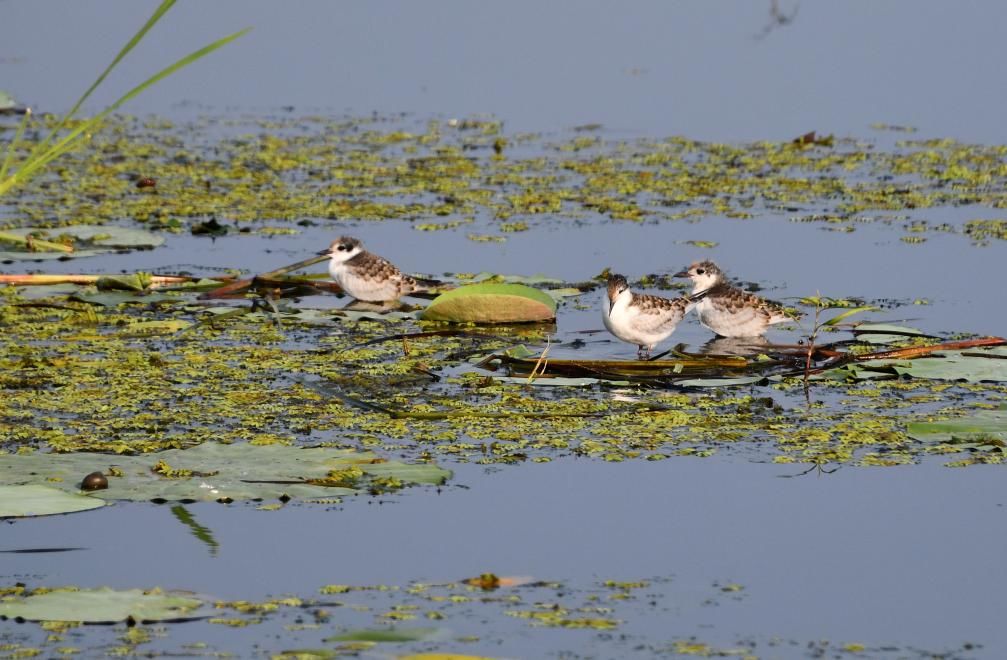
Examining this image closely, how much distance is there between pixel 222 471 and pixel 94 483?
44 centimetres

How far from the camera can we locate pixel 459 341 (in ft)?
26.1

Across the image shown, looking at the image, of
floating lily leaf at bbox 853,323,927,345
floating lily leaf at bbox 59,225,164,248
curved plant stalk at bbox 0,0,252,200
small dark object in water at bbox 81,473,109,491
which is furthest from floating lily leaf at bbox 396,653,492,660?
floating lily leaf at bbox 59,225,164,248

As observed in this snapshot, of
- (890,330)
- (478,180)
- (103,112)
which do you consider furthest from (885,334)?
(478,180)

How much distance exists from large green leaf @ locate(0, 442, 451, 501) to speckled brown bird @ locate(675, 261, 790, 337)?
2.89 metres

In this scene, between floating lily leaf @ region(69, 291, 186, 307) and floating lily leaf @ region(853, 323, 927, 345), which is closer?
floating lily leaf @ region(853, 323, 927, 345)

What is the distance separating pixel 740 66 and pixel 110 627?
1369 centimetres

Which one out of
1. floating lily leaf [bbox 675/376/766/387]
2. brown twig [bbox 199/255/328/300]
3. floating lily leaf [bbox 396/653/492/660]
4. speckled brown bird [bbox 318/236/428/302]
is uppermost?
speckled brown bird [bbox 318/236/428/302]

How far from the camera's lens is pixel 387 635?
419cm

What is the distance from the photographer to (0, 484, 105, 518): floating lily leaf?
198 inches

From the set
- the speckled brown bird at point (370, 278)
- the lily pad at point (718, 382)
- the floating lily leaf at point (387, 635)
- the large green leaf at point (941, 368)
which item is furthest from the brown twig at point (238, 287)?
the floating lily leaf at point (387, 635)

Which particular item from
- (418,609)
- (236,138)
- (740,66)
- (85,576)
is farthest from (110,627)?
(740,66)

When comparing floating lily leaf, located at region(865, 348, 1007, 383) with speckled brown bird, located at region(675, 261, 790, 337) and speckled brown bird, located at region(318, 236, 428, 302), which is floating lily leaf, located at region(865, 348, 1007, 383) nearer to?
speckled brown bird, located at region(675, 261, 790, 337)

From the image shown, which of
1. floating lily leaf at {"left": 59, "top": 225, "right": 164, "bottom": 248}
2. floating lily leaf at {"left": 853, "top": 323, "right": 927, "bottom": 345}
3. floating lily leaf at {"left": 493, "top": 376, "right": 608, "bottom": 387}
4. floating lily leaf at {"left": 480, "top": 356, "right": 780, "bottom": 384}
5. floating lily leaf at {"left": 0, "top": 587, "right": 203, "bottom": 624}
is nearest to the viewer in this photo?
floating lily leaf at {"left": 0, "top": 587, "right": 203, "bottom": 624}

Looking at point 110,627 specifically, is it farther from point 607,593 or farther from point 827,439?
point 827,439
